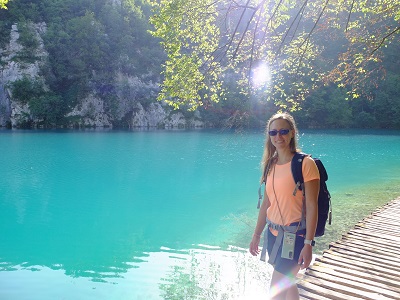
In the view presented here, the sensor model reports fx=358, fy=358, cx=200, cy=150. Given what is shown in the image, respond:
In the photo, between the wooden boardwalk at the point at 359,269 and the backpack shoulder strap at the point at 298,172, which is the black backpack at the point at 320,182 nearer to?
the backpack shoulder strap at the point at 298,172

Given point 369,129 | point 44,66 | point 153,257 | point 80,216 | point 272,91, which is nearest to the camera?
point 272,91

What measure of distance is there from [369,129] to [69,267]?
165 ft

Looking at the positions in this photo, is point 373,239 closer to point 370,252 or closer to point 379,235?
point 379,235

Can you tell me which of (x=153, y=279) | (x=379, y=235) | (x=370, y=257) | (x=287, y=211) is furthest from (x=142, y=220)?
(x=287, y=211)

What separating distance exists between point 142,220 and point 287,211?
8.32 meters

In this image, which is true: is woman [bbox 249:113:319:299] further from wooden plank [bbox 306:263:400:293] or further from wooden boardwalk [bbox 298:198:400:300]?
wooden plank [bbox 306:263:400:293]

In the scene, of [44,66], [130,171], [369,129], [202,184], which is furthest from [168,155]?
[369,129]

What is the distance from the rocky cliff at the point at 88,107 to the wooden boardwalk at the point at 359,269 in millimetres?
42608

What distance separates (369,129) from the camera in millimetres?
49781

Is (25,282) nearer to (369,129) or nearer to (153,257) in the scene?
(153,257)

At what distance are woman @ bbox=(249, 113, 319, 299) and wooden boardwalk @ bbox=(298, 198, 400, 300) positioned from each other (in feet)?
4.40

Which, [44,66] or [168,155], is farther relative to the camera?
[44,66]

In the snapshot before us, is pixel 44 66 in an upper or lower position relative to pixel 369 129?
upper

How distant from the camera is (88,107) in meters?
46.1
